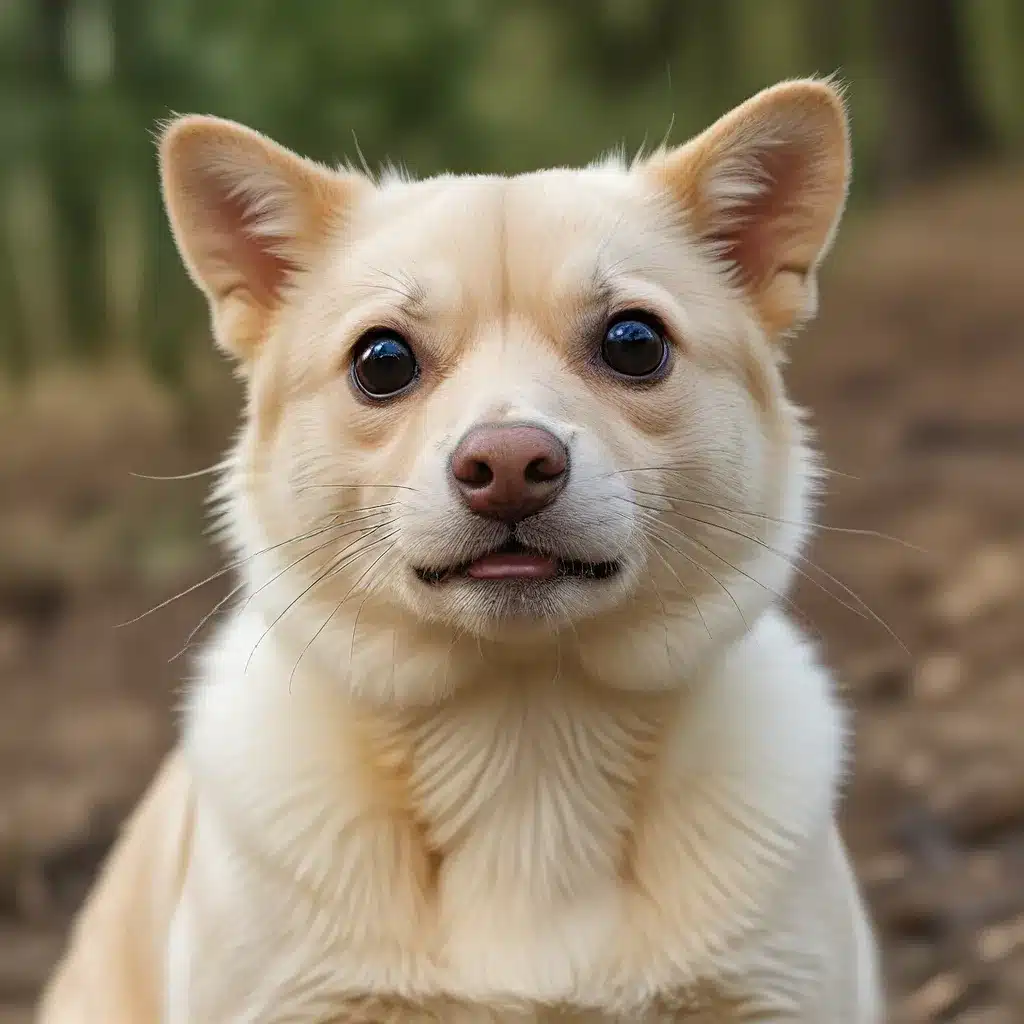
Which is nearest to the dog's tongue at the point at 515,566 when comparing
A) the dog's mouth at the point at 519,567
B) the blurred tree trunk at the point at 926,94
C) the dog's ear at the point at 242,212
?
the dog's mouth at the point at 519,567

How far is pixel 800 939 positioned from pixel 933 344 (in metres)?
4.57

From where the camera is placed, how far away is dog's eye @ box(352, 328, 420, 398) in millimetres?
2270

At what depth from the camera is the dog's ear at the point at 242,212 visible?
240 centimetres

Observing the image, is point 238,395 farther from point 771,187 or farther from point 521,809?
point 521,809

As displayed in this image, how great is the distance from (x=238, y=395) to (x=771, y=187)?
11.4 feet

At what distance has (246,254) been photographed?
8.29 feet

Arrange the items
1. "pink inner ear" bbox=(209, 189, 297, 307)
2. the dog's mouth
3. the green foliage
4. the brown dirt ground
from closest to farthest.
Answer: the dog's mouth, "pink inner ear" bbox=(209, 189, 297, 307), the brown dirt ground, the green foliage

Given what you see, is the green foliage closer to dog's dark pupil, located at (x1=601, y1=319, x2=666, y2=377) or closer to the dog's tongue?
dog's dark pupil, located at (x1=601, y1=319, x2=666, y2=377)

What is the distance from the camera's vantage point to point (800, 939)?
227 centimetres

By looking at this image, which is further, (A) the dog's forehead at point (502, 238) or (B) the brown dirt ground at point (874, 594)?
(B) the brown dirt ground at point (874, 594)

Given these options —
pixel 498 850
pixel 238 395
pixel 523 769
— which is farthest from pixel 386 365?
pixel 238 395

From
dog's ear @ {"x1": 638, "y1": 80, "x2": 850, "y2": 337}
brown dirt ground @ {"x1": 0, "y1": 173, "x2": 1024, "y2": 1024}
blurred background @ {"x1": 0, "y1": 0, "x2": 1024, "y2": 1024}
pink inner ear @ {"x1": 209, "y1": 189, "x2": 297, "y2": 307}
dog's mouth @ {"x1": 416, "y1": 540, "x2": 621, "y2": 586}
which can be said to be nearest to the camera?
dog's mouth @ {"x1": 416, "y1": 540, "x2": 621, "y2": 586}

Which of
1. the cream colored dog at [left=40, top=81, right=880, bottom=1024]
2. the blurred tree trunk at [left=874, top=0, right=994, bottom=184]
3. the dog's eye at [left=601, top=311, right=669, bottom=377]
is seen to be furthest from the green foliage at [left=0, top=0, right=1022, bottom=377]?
the dog's eye at [left=601, top=311, right=669, bottom=377]

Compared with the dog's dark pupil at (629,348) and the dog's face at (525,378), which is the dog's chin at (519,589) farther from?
the dog's dark pupil at (629,348)
